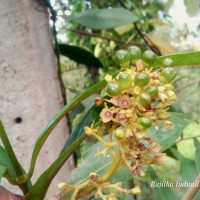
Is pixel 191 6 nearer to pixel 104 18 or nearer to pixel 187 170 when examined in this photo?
pixel 104 18

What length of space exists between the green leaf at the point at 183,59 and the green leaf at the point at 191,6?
2.55 feet

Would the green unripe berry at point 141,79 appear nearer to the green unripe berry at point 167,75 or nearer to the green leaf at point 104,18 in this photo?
the green unripe berry at point 167,75

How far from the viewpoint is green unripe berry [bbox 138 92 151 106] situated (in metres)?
0.37

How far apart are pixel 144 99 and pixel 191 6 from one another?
0.95 m

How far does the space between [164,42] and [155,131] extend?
90cm

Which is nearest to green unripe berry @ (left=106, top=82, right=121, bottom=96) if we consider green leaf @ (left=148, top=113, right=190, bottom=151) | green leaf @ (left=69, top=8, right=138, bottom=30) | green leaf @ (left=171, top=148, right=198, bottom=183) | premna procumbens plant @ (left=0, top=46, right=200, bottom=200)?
premna procumbens plant @ (left=0, top=46, right=200, bottom=200)

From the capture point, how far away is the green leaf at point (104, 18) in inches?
37.9

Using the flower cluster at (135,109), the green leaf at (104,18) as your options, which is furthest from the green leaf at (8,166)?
the green leaf at (104,18)

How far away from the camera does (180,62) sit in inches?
18.8

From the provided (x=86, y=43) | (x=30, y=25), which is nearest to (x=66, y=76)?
(x=86, y=43)

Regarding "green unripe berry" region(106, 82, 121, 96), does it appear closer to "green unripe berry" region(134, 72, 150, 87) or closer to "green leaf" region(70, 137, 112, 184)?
"green unripe berry" region(134, 72, 150, 87)

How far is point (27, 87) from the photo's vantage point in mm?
678

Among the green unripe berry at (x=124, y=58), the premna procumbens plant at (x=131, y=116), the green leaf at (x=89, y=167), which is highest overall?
the green unripe berry at (x=124, y=58)

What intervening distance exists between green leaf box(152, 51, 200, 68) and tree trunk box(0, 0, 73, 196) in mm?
278
